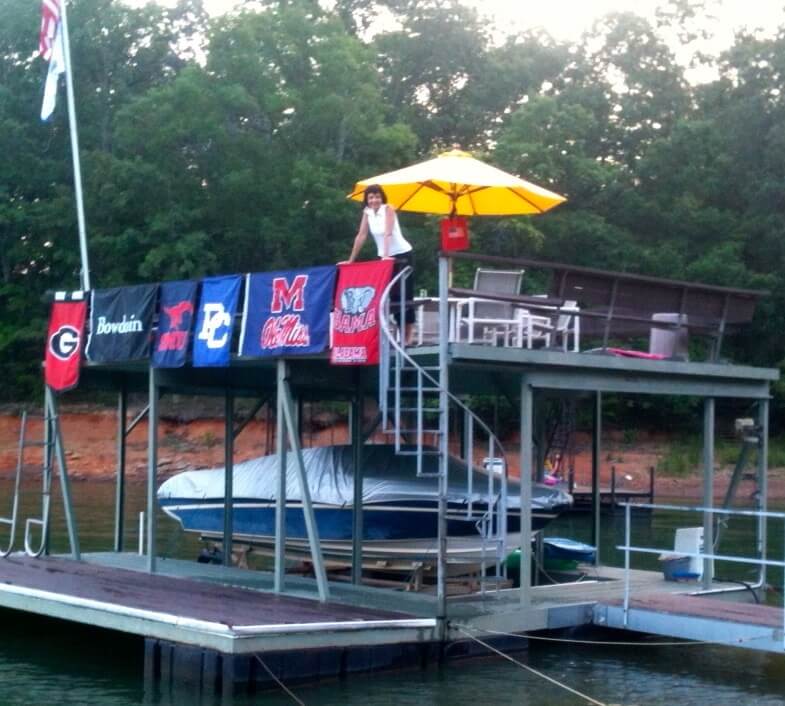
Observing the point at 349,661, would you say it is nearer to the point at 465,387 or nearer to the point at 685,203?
the point at 465,387

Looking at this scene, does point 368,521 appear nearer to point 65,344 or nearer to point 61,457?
point 61,457

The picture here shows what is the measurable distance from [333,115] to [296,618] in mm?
36706

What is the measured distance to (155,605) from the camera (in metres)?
13.8

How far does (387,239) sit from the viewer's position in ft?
47.1

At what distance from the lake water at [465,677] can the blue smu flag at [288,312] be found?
3.59 metres

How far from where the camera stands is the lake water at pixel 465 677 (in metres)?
12.8

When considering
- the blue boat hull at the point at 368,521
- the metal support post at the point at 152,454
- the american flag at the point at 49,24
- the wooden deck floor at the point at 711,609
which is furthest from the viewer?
the american flag at the point at 49,24

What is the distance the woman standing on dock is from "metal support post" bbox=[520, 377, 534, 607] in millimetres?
1394

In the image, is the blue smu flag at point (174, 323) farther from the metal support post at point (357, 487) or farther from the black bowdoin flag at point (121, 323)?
the metal support post at point (357, 487)

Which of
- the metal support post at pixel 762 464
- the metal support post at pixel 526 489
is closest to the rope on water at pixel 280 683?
the metal support post at pixel 526 489

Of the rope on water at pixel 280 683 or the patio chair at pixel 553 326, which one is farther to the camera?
the patio chair at pixel 553 326

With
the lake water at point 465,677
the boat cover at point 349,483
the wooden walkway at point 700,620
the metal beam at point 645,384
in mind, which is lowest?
the lake water at point 465,677

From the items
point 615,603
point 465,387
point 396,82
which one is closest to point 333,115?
point 396,82

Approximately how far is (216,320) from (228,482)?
3727 mm
